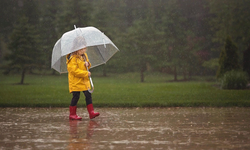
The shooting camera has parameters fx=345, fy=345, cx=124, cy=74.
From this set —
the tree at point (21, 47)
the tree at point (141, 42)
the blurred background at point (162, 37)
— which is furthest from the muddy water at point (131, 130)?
the tree at point (141, 42)

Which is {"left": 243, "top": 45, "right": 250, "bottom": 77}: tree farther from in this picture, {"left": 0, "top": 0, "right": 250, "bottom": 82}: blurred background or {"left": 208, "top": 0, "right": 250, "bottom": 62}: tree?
{"left": 208, "top": 0, "right": 250, "bottom": 62}: tree

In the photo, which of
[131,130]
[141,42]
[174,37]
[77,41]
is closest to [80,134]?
[131,130]

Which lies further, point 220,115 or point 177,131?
point 220,115

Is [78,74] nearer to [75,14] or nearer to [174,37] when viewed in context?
[174,37]

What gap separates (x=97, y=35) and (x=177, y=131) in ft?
8.46

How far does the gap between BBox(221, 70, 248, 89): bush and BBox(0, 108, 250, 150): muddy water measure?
5.17 meters

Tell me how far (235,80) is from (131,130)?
875cm

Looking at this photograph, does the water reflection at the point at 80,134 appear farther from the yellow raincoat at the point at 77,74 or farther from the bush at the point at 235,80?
the bush at the point at 235,80

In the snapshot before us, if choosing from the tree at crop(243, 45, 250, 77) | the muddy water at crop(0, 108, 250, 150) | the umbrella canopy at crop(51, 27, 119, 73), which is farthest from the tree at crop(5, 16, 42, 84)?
the umbrella canopy at crop(51, 27, 119, 73)

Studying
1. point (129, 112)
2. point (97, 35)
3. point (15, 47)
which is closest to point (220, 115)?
point (129, 112)

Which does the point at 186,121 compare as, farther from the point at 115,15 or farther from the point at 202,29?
the point at 115,15

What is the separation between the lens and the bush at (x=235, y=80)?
1335cm

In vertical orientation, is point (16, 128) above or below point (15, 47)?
below

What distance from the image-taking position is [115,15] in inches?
1622
